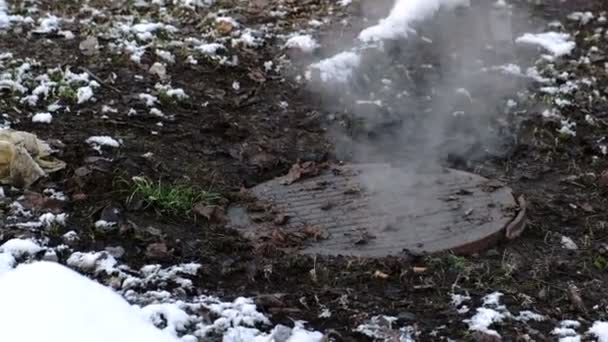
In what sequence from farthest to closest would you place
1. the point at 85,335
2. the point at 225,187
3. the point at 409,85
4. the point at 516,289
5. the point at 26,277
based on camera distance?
1. the point at 409,85
2. the point at 225,187
3. the point at 516,289
4. the point at 26,277
5. the point at 85,335

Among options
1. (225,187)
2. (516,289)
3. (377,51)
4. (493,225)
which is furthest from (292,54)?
(516,289)

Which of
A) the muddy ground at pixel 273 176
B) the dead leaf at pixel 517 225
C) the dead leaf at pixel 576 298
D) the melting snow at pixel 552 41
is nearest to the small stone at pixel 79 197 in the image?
the muddy ground at pixel 273 176

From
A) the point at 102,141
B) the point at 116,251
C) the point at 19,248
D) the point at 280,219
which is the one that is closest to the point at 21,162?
the point at 102,141

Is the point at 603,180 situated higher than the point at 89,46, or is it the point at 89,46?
the point at 89,46

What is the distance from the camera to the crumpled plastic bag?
3.38m

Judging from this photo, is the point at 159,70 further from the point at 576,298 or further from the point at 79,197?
the point at 576,298

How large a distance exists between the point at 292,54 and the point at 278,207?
67.1 inches

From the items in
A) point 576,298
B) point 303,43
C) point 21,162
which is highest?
point 21,162

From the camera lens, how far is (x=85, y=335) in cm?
240

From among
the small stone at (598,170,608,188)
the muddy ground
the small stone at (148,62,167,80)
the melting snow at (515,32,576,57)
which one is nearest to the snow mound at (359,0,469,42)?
the muddy ground

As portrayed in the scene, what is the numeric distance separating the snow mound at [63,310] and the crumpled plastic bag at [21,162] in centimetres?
74

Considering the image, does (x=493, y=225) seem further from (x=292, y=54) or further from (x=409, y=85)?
(x=292, y=54)

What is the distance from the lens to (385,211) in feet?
11.5

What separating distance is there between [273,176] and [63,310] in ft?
5.12
